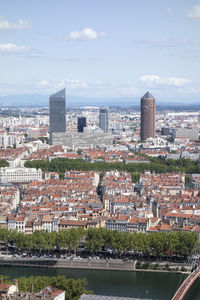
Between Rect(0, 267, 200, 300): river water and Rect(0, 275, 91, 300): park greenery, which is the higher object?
Rect(0, 275, 91, 300): park greenery

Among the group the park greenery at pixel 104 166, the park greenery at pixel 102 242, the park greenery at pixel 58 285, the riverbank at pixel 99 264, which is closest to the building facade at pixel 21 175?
the park greenery at pixel 104 166

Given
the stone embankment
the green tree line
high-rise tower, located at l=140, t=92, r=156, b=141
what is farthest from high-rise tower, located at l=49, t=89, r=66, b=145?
the stone embankment

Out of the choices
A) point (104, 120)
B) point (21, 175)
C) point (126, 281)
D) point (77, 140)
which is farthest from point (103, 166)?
point (104, 120)

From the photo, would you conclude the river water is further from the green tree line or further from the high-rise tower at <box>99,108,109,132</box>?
the high-rise tower at <box>99,108,109,132</box>

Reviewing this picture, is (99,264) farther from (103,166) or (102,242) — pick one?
(103,166)

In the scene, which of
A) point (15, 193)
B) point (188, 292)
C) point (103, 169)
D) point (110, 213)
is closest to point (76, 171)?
point (103, 169)

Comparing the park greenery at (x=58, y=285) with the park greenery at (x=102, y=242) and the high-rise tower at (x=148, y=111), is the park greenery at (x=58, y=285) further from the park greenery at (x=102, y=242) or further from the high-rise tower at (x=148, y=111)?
the high-rise tower at (x=148, y=111)
